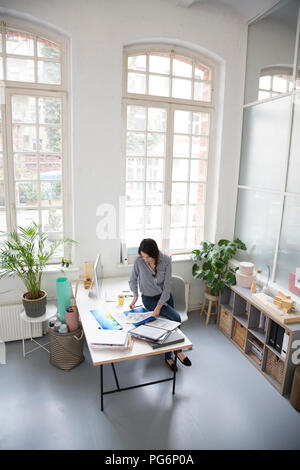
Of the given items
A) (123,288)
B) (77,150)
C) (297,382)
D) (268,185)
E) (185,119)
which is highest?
(185,119)

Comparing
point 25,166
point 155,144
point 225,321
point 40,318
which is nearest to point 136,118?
point 155,144

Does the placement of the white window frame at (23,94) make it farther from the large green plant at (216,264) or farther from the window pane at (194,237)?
the large green plant at (216,264)

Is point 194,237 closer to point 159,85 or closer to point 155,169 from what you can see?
point 155,169

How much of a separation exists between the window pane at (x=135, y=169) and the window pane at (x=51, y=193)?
95 cm

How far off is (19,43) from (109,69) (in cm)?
106

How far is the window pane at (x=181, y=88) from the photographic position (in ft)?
15.0

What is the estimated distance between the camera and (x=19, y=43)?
386cm

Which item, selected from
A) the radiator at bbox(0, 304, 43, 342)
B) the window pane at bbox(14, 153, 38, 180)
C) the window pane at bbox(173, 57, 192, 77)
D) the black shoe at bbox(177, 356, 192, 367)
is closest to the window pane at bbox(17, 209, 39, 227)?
the window pane at bbox(14, 153, 38, 180)

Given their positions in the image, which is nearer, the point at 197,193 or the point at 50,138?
the point at 50,138

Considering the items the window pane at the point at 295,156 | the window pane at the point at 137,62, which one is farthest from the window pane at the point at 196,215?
the window pane at the point at 137,62

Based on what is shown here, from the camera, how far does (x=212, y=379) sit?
11.8ft
